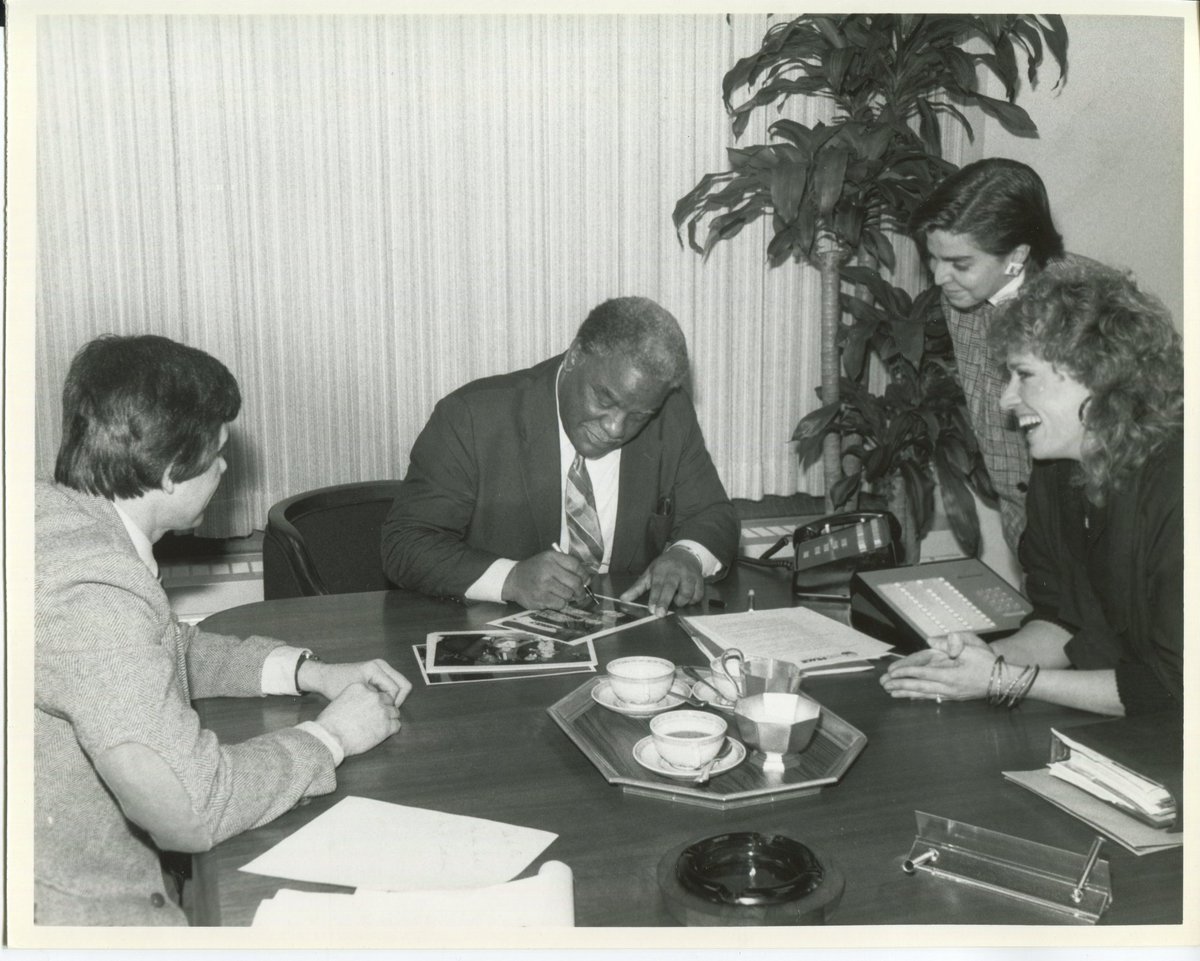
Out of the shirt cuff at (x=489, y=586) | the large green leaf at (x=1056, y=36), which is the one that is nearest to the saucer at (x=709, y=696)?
the shirt cuff at (x=489, y=586)

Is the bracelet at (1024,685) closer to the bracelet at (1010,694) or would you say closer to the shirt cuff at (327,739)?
the bracelet at (1010,694)

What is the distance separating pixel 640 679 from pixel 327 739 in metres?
0.45

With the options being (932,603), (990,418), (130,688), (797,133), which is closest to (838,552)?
(932,603)

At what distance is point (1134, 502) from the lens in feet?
5.54

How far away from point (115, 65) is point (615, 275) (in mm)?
1531

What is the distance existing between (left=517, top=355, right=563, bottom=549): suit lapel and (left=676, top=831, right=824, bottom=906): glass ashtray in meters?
1.38

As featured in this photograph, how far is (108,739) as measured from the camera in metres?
1.24

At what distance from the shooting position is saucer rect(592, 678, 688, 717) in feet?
5.24

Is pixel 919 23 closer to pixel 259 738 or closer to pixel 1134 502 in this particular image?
pixel 1134 502

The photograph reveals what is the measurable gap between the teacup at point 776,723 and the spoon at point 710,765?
28 mm

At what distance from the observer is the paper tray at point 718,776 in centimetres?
135

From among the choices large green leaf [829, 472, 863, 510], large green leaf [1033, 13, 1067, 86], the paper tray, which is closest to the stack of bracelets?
the paper tray

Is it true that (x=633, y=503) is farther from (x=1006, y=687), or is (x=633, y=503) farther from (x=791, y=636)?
(x=1006, y=687)

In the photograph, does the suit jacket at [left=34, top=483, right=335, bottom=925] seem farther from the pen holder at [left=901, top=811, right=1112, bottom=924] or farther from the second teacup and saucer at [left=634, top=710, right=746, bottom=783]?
the pen holder at [left=901, top=811, right=1112, bottom=924]
